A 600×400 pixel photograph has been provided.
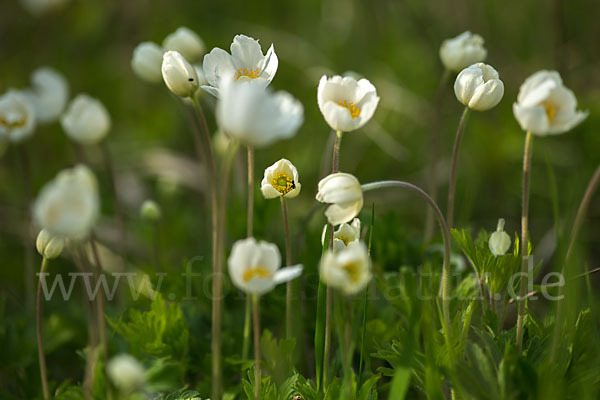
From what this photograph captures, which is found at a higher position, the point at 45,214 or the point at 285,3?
the point at 285,3

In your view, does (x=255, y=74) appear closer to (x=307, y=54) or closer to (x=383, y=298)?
(x=383, y=298)

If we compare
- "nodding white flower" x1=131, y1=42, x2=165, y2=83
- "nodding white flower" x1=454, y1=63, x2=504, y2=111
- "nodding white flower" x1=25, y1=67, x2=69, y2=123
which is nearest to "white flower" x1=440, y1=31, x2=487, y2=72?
"nodding white flower" x1=454, y1=63, x2=504, y2=111

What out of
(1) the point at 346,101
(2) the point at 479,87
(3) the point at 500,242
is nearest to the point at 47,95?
(1) the point at 346,101

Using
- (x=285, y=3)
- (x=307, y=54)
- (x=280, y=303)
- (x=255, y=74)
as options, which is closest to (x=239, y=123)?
(x=255, y=74)

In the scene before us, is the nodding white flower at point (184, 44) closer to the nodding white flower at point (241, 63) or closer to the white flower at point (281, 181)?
the nodding white flower at point (241, 63)

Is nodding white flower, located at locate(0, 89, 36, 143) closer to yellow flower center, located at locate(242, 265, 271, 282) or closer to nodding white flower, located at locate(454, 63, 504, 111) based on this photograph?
yellow flower center, located at locate(242, 265, 271, 282)

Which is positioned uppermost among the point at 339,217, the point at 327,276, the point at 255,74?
the point at 255,74

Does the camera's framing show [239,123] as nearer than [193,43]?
Yes

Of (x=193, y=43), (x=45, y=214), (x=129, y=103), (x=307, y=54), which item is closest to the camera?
(x=45, y=214)
